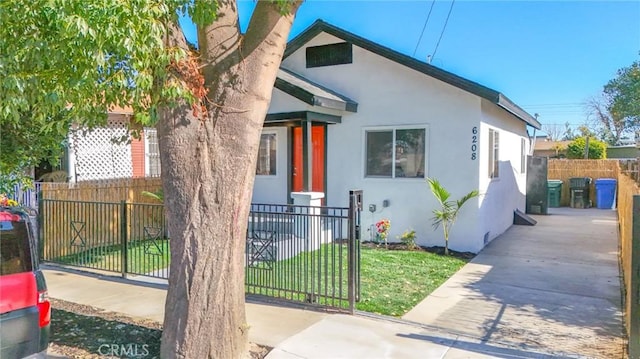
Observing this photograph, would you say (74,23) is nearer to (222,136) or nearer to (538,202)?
(222,136)

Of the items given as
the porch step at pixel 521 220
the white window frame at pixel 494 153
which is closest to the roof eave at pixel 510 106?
the white window frame at pixel 494 153

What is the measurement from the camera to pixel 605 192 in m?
19.0

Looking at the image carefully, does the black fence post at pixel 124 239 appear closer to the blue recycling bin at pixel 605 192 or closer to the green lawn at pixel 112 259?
the green lawn at pixel 112 259

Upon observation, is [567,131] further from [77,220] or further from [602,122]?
[77,220]

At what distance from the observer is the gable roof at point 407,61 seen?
9055 mm

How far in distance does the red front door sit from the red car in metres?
A: 7.96

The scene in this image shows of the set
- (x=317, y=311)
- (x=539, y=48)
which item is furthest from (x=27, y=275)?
Result: (x=539, y=48)

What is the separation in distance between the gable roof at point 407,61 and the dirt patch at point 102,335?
6917mm

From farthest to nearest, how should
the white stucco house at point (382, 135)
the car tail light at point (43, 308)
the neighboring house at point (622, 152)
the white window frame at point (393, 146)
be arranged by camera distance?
the neighboring house at point (622, 152)
the white window frame at point (393, 146)
the white stucco house at point (382, 135)
the car tail light at point (43, 308)

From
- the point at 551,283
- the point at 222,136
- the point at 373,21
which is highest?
the point at 373,21

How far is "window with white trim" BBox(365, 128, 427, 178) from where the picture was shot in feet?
33.6

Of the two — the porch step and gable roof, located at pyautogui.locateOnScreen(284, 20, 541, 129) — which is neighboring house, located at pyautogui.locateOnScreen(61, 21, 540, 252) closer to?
gable roof, located at pyautogui.locateOnScreen(284, 20, 541, 129)

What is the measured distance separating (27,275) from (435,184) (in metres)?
7.59

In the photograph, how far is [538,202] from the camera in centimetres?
1684
